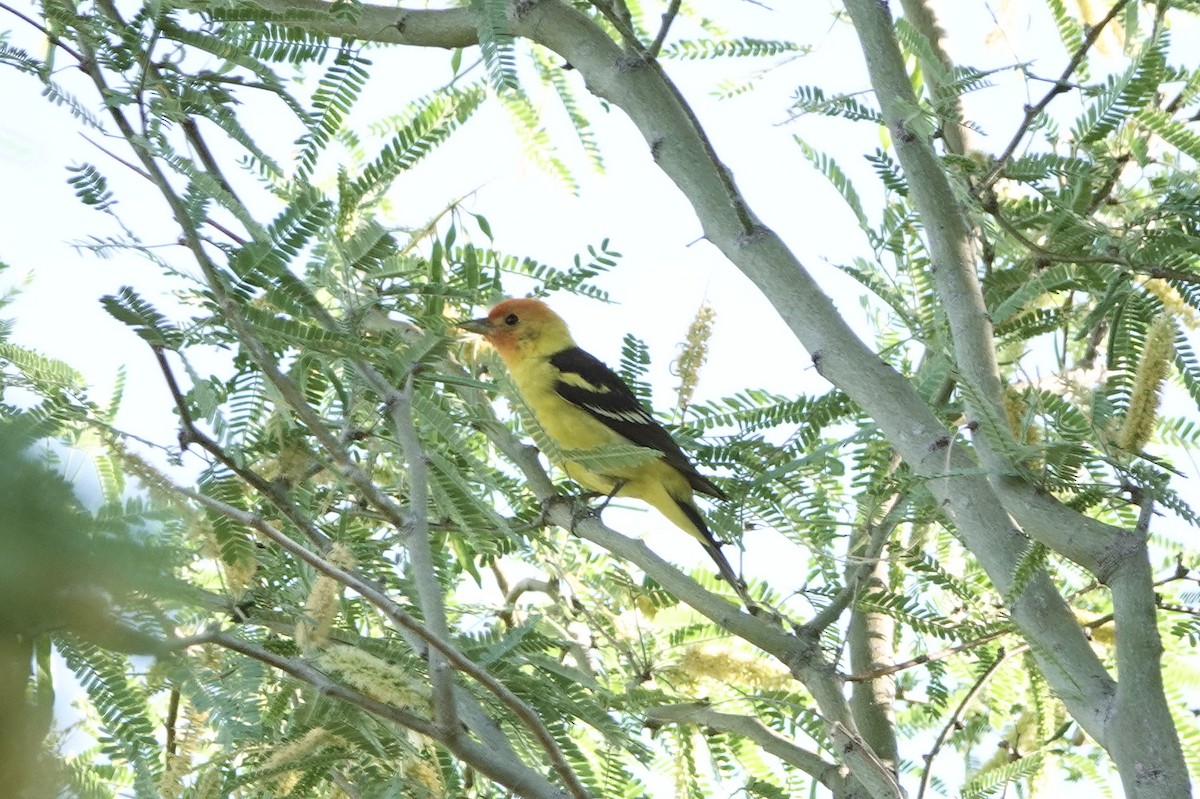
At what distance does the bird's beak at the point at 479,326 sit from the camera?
441 centimetres

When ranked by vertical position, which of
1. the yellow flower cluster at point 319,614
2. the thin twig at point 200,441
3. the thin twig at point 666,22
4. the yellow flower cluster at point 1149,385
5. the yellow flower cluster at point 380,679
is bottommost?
the yellow flower cluster at point 380,679

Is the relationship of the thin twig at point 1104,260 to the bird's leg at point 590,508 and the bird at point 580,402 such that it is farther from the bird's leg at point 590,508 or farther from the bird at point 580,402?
the bird at point 580,402

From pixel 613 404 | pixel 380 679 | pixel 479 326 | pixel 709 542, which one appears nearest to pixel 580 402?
pixel 613 404

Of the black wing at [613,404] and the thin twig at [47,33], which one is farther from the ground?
the black wing at [613,404]

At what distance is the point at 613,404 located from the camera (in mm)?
4543

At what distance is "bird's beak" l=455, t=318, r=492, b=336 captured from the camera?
4.41m

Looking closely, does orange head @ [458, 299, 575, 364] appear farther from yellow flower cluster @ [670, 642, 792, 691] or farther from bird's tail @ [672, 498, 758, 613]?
yellow flower cluster @ [670, 642, 792, 691]

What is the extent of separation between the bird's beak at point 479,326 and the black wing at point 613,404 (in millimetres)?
292

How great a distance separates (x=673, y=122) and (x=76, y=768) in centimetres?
211

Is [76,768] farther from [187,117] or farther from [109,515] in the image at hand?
[187,117]

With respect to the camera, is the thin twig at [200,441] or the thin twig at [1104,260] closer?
the thin twig at [200,441]

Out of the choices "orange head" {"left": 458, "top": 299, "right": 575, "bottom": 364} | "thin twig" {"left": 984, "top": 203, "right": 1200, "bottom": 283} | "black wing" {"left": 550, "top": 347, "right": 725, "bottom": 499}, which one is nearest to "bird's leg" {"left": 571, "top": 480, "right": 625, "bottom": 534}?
"black wing" {"left": 550, "top": 347, "right": 725, "bottom": 499}

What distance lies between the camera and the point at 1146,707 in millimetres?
2109

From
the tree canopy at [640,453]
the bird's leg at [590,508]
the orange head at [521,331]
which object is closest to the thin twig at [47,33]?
the tree canopy at [640,453]
